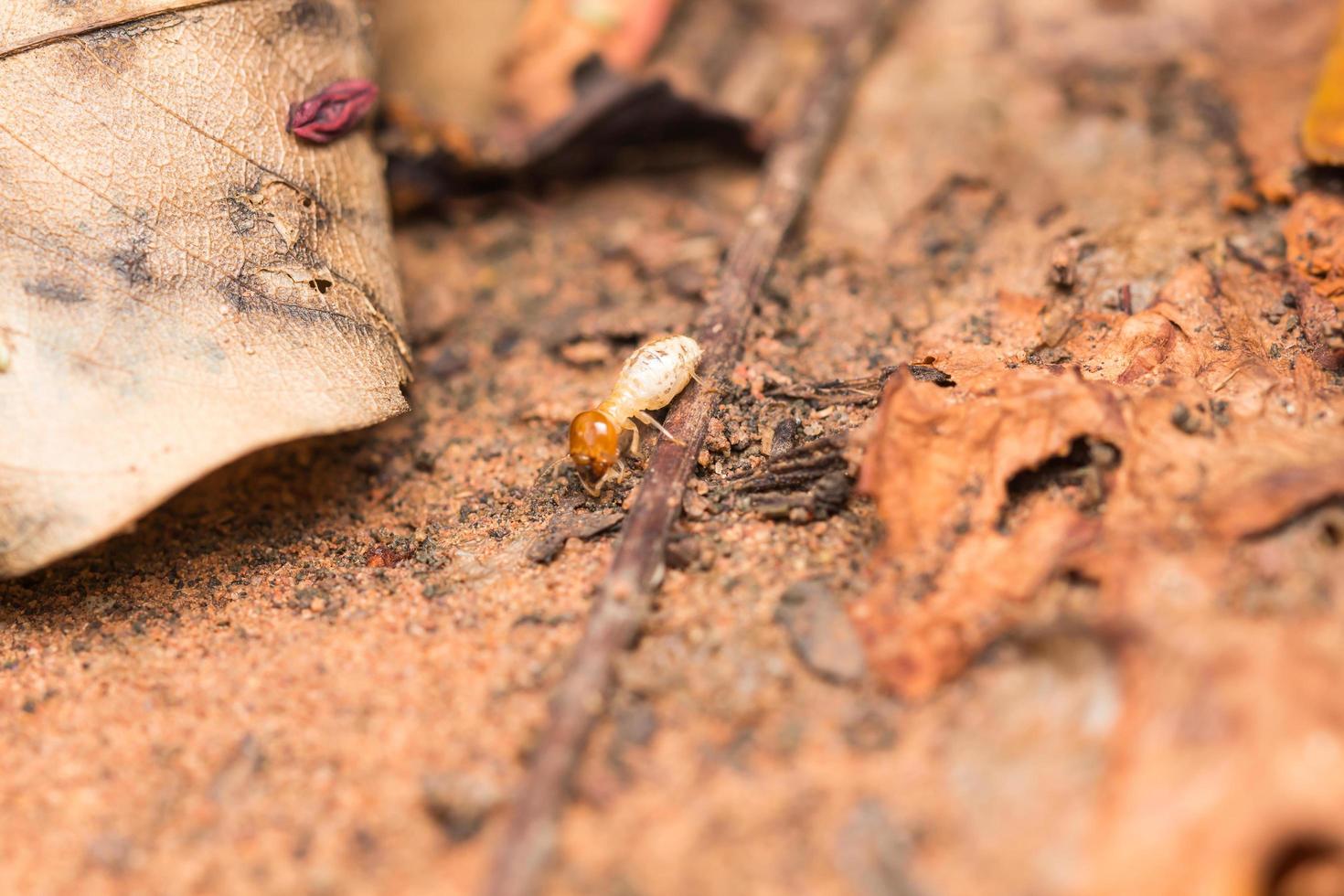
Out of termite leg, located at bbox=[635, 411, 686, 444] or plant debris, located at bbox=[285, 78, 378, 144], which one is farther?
plant debris, located at bbox=[285, 78, 378, 144]

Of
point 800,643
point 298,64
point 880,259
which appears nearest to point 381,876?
point 800,643

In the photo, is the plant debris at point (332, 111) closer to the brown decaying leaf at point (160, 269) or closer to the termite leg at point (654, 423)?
the brown decaying leaf at point (160, 269)

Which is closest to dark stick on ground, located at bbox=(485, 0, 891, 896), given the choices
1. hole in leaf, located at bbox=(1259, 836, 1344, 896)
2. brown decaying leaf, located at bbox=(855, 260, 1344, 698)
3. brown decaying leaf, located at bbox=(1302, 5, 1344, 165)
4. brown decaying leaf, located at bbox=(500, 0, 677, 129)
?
brown decaying leaf, located at bbox=(855, 260, 1344, 698)

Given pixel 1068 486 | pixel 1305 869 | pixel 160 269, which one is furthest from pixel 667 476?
pixel 1305 869

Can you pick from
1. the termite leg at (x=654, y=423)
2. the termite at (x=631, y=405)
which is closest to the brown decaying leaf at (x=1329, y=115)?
the termite at (x=631, y=405)

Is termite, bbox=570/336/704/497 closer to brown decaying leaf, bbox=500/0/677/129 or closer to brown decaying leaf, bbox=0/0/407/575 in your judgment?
brown decaying leaf, bbox=0/0/407/575

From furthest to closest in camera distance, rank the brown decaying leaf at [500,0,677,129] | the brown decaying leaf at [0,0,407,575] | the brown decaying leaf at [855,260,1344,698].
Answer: the brown decaying leaf at [500,0,677,129] → the brown decaying leaf at [0,0,407,575] → the brown decaying leaf at [855,260,1344,698]
